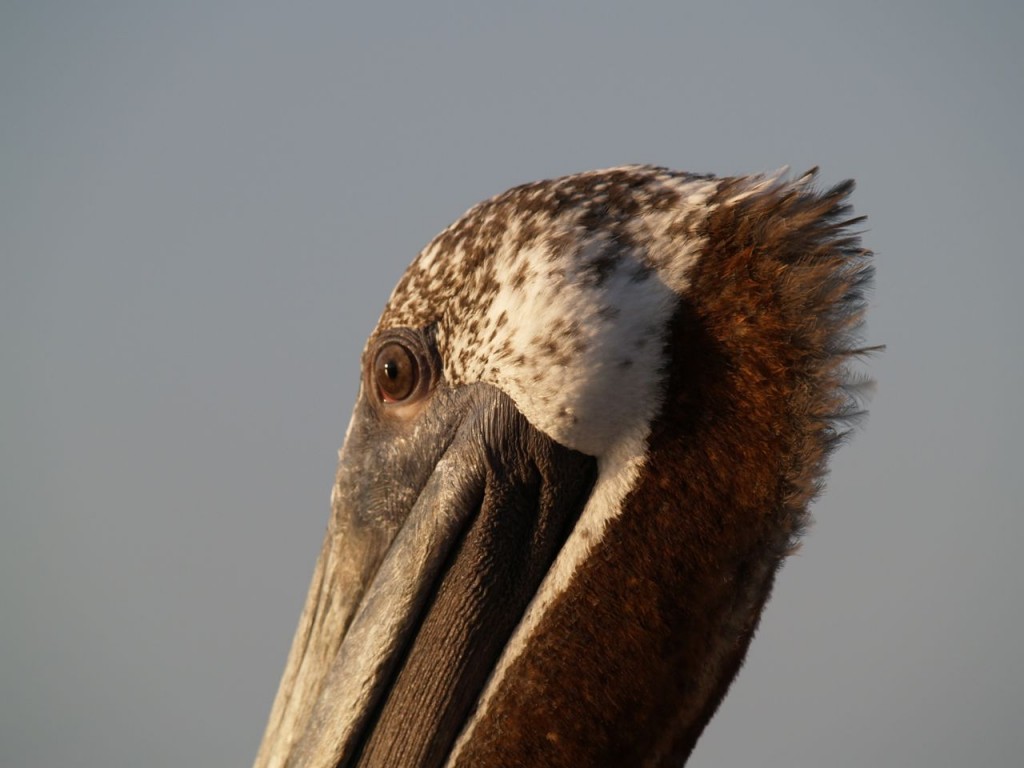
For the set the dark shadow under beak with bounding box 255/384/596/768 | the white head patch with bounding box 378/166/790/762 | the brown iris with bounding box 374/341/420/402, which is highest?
the white head patch with bounding box 378/166/790/762

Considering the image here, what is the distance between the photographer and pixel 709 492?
3.92m

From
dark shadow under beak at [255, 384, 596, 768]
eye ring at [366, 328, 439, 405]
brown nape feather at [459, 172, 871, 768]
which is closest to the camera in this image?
brown nape feather at [459, 172, 871, 768]

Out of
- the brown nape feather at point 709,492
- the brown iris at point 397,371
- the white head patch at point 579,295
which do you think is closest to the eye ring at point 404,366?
the brown iris at point 397,371

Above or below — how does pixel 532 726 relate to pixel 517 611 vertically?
below

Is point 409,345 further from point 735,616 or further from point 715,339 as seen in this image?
point 735,616

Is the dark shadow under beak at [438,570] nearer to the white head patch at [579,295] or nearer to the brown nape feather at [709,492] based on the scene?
the white head patch at [579,295]

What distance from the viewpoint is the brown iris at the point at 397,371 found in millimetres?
4457

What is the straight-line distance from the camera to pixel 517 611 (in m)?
4.24

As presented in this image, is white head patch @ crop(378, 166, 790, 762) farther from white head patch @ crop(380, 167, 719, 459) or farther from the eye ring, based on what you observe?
the eye ring

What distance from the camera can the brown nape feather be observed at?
390cm

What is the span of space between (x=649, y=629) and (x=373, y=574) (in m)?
1.00

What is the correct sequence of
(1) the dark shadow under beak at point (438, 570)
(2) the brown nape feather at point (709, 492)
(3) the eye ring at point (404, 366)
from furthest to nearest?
(3) the eye ring at point (404, 366) < (1) the dark shadow under beak at point (438, 570) < (2) the brown nape feather at point (709, 492)

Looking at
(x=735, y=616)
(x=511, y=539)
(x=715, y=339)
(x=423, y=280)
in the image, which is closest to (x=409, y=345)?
(x=423, y=280)

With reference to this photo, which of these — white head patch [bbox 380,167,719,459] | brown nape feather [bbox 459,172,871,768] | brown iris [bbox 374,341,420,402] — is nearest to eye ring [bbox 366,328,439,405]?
brown iris [bbox 374,341,420,402]
